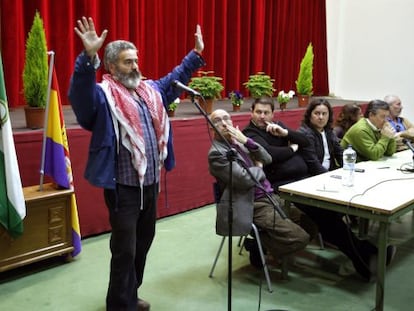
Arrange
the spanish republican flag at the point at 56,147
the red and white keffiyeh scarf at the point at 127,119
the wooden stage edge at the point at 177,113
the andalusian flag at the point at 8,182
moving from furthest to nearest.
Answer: the wooden stage edge at the point at 177,113
the spanish republican flag at the point at 56,147
the andalusian flag at the point at 8,182
the red and white keffiyeh scarf at the point at 127,119

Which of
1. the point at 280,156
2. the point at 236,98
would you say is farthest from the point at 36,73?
the point at 236,98

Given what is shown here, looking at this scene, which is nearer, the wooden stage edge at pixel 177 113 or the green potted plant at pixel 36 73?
the green potted plant at pixel 36 73

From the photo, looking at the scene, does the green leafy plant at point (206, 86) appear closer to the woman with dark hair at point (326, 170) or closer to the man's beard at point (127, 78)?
the woman with dark hair at point (326, 170)

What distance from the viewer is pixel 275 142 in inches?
131

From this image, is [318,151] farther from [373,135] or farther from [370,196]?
[370,196]

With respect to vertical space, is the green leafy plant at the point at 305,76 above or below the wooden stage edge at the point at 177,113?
above

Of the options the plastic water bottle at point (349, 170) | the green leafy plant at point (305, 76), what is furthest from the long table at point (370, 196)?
the green leafy plant at point (305, 76)

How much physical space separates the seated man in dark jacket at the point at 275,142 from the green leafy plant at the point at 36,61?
134cm

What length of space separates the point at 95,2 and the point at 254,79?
64.6 inches

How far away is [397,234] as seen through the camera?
3.88 metres

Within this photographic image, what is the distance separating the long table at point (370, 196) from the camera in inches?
96.3

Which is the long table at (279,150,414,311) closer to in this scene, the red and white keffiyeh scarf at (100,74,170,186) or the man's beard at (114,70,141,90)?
the red and white keffiyeh scarf at (100,74,170,186)

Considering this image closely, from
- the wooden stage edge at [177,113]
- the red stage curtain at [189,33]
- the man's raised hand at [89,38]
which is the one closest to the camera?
the man's raised hand at [89,38]

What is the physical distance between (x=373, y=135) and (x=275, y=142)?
3.00ft
